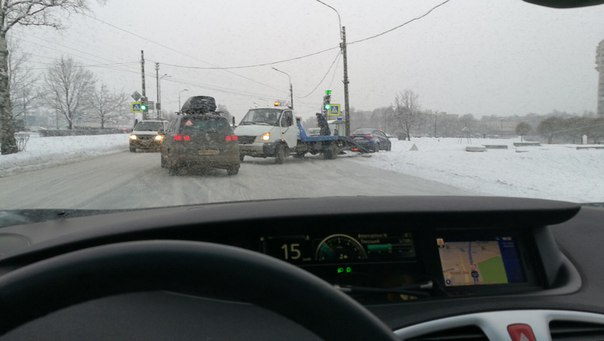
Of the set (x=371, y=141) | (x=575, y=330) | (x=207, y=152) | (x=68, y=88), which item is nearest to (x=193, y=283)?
(x=575, y=330)

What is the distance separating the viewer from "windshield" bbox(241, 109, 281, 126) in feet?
20.5

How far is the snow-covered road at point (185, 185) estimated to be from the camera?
5.77 metres

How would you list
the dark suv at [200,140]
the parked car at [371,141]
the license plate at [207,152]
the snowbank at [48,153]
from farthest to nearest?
the parked car at [371,141] < the license plate at [207,152] < the snowbank at [48,153] < the dark suv at [200,140]

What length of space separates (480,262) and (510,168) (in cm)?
496

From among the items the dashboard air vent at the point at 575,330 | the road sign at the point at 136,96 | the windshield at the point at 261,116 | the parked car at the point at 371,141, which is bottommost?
the dashboard air vent at the point at 575,330

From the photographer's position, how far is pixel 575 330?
2.14 meters

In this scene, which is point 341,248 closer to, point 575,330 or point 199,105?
point 575,330

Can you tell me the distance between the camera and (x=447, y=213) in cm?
244

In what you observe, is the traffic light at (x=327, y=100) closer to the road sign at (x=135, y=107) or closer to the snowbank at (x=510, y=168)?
the snowbank at (x=510, y=168)

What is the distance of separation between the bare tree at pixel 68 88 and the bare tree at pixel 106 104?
205 millimetres

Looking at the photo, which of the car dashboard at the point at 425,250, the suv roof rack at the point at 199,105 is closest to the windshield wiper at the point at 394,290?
the car dashboard at the point at 425,250

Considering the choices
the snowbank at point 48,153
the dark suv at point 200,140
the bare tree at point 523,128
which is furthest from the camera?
the snowbank at point 48,153

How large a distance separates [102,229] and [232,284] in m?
1.24

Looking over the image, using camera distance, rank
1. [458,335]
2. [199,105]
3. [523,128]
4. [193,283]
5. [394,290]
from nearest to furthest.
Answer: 1. [193,283]
2. [458,335]
3. [394,290]
4. [523,128]
5. [199,105]
